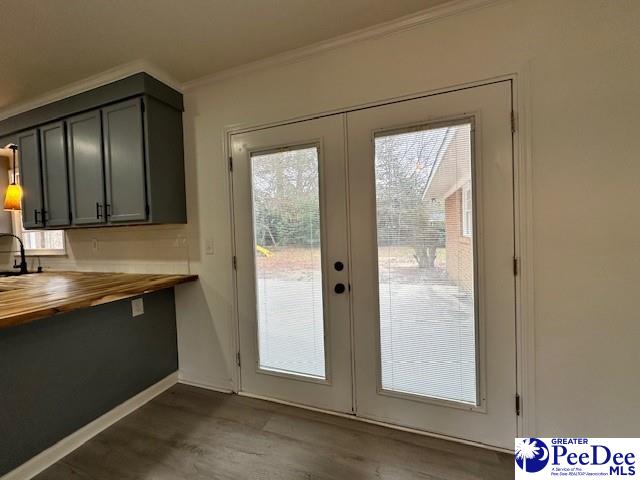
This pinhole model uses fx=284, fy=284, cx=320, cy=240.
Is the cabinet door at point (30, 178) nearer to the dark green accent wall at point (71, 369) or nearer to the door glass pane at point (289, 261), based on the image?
the dark green accent wall at point (71, 369)

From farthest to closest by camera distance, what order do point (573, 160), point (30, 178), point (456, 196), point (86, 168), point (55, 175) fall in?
point (30, 178), point (55, 175), point (86, 168), point (456, 196), point (573, 160)

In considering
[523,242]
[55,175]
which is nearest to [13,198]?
[55,175]

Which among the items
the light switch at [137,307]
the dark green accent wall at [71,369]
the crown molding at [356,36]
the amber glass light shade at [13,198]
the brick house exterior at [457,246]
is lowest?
the dark green accent wall at [71,369]

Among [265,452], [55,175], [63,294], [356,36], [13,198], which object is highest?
[356,36]

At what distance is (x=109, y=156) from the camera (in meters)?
2.19

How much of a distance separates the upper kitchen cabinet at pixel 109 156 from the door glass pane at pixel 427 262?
5.26 ft

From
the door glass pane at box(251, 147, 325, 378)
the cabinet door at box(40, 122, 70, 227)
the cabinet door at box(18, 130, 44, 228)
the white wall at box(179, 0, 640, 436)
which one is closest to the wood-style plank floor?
the door glass pane at box(251, 147, 325, 378)

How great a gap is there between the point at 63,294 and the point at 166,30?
67.6 inches

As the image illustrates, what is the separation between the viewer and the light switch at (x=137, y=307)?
215 cm

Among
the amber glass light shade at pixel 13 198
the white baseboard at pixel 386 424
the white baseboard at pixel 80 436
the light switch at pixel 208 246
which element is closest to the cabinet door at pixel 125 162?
the light switch at pixel 208 246

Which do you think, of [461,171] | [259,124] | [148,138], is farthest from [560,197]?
[148,138]

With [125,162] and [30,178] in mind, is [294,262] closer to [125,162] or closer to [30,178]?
[125,162]

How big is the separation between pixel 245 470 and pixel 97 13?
8.68 ft

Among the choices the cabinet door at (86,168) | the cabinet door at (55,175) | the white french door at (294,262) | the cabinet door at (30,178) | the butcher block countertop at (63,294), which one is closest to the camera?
the butcher block countertop at (63,294)
